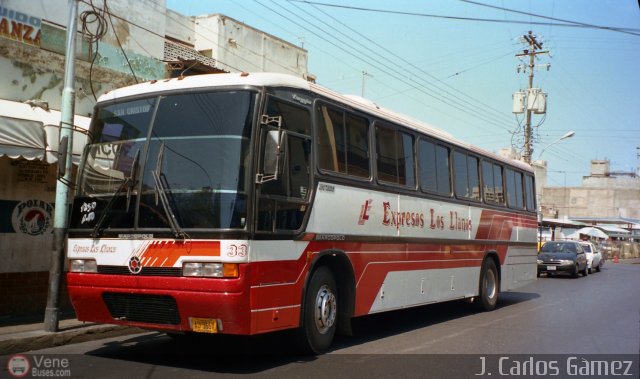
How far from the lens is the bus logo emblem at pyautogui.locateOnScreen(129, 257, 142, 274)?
654 cm

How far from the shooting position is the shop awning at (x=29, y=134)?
7.95 meters

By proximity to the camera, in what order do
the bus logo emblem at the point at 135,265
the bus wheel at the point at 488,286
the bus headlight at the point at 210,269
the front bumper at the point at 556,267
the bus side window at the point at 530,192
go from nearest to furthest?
the bus headlight at the point at 210,269 < the bus logo emblem at the point at 135,265 < the bus wheel at the point at 488,286 < the bus side window at the point at 530,192 < the front bumper at the point at 556,267

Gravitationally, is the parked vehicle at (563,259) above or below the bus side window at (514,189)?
below

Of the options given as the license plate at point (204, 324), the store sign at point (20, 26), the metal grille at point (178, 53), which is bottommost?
the license plate at point (204, 324)

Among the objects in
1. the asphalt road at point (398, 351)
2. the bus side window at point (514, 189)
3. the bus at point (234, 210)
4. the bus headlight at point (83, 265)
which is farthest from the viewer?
the bus side window at point (514, 189)

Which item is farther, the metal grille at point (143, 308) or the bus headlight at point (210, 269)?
the metal grille at point (143, 308)

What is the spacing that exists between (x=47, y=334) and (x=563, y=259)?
2186 cm

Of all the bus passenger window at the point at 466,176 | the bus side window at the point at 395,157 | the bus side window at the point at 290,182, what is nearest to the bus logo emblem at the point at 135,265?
the bus side window at the point at 290,182

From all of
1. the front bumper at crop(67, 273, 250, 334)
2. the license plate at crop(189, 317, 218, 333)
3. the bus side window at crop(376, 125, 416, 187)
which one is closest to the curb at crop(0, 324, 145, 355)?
the front bumper at crop(67, 273, 250, 334)

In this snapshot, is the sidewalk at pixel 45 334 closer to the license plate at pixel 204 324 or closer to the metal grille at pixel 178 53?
the license plate at pixel 204 324

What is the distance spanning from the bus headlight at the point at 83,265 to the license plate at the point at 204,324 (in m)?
1.39

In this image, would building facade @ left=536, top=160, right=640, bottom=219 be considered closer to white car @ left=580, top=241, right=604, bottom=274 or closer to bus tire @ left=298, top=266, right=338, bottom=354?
white car @ left=580, top=241, right=604, bottom=274

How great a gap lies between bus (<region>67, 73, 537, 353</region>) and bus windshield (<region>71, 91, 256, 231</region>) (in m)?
0.01

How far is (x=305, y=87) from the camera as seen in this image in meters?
7.36
